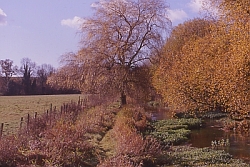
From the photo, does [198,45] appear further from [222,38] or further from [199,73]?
[222,38]

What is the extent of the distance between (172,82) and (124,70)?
9.46m

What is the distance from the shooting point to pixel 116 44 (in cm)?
3262

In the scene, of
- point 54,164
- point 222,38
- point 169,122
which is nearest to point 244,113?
point 222,38

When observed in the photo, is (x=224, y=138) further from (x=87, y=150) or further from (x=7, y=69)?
(x=7, y=69)

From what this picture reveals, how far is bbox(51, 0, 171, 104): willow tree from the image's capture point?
32.6 meters

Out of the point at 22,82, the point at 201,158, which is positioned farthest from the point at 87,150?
the point at 22,82

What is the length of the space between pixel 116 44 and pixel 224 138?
13.7 m

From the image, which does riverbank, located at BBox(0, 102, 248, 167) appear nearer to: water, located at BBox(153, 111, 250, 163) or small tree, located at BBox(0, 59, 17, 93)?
water, located at BBox(153, 111, 250, 163)

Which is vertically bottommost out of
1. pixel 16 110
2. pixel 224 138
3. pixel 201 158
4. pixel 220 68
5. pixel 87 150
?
pixel 201 158

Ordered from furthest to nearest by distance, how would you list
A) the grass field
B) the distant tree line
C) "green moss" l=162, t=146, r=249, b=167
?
the distant tree line → the grass field → "green moss" l=162, t=146, r=249, b=167

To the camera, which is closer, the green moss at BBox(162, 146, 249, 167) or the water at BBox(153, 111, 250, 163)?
the green moss at BBox(162, 146, 249, 167)

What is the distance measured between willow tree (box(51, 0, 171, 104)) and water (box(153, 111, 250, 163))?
901 cm

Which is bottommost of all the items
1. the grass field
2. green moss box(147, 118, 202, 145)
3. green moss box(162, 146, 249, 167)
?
green moss box(162, 146, 249, 167)

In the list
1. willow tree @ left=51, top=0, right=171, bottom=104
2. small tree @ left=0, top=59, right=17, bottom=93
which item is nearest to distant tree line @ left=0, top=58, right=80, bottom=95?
small tree @ left=0, top=59, right=17, bottom=93
